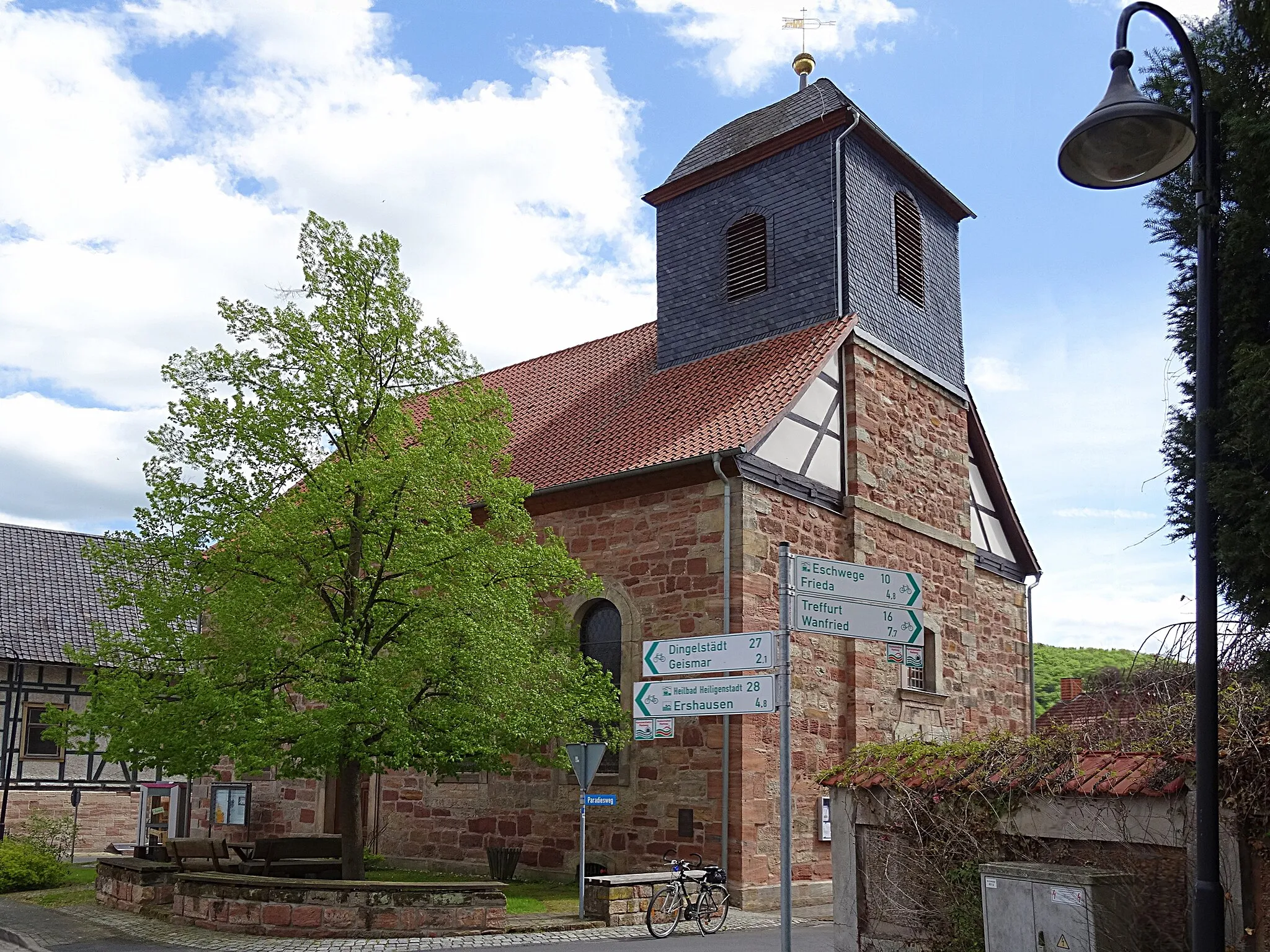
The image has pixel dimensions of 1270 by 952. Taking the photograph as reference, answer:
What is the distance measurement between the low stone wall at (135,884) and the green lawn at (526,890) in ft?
8.51

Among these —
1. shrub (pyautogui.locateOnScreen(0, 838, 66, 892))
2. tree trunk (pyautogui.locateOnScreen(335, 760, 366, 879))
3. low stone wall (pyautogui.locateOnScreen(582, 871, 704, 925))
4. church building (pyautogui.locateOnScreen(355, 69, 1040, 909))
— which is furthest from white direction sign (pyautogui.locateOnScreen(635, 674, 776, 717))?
shrub (pyautogui.locateOnScreen(0, 838, 66, 892))

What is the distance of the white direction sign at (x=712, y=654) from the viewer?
663cm

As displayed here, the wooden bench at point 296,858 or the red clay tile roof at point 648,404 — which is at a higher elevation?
the red clay tile roof at point 648,404

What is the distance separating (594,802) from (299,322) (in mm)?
6589

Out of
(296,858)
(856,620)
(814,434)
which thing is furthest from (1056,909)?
(296,858)

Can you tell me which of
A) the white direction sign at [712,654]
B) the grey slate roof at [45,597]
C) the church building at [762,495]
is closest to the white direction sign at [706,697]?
the white direction sign at [712,654]

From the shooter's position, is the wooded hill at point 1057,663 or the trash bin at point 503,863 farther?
the wooded hill at point 1057,663

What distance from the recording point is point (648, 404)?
64.3 ft

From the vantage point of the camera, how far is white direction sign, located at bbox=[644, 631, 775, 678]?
6633 mm

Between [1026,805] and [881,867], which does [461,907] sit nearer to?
[881,867]

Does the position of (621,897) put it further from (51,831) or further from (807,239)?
(51,831)

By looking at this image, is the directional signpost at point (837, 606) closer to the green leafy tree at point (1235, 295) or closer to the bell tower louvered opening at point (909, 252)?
the green leafy tree at point (1235, 295)

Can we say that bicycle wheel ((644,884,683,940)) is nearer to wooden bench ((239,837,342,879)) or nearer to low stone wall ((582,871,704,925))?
low stone wall ((582,871,704,925))

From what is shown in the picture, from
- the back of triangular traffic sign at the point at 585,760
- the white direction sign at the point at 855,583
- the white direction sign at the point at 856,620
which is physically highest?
the white direction sign at the point at 855,583
